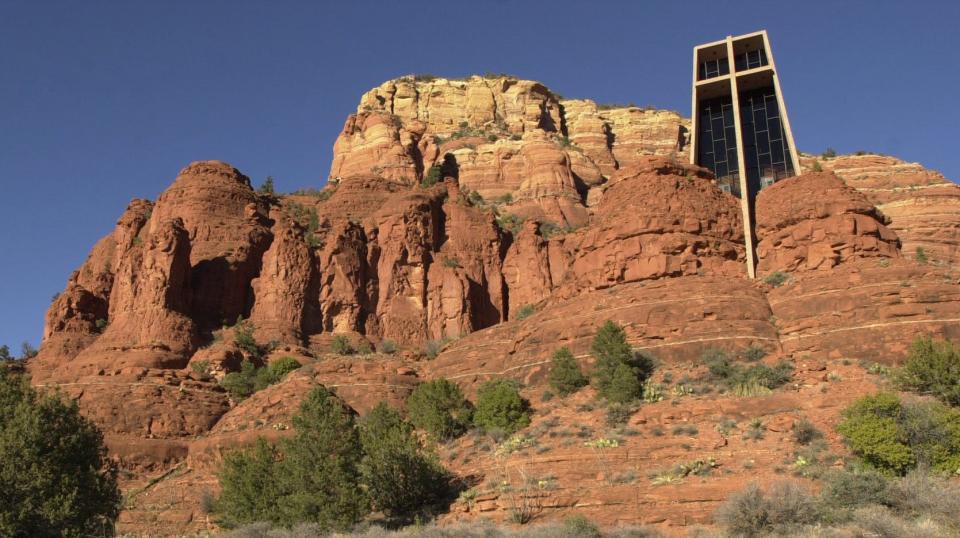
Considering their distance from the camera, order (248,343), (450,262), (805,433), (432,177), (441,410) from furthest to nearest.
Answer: (432,177)
(450,262)
(248,343)
(441,410)
(805,433)

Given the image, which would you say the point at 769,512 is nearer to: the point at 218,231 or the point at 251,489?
the point at 251,489

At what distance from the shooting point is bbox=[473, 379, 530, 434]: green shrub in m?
39.2

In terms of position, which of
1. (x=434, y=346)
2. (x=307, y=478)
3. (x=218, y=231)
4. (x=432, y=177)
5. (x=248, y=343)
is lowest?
(x=307, y=478)

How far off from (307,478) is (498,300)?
123 ft

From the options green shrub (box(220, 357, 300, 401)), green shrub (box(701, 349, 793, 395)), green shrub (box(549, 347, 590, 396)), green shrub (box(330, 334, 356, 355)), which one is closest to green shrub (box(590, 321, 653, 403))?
green shrub (box(549, 347, 590, 396))

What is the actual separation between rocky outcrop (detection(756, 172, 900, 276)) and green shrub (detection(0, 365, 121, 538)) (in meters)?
32.7

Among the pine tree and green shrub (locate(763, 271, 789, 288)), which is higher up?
green shrub (locate(763, 271, 789, 288))

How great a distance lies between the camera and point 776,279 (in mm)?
44812

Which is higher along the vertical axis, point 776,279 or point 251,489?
point 776,279

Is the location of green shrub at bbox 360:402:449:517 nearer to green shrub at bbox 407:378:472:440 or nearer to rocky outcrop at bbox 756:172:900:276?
green shrub at bbox 407:378:472:440

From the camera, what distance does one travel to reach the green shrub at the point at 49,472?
28141 millimetres

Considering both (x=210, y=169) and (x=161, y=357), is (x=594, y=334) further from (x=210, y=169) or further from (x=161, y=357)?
(x=210, y=169)

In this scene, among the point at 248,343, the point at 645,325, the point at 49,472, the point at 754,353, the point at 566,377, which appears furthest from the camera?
the point at 248,343

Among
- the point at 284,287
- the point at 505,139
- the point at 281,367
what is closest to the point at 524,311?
the point at 284,287
